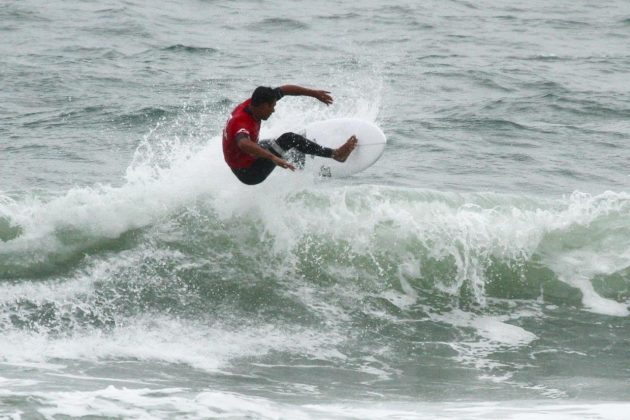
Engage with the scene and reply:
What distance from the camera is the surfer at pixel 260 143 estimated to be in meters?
8.70

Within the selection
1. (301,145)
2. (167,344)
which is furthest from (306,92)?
(167,344)

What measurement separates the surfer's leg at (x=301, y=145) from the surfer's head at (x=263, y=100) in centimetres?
68

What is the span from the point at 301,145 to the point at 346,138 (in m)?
0.91

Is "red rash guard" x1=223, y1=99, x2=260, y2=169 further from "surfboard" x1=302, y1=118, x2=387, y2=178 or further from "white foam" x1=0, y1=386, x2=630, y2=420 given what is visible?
"white foam" x1=0, y1=386, x2=630, y2=420

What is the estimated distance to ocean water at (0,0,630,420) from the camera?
755 cm

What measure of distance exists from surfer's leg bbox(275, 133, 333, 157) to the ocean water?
721 millimetres

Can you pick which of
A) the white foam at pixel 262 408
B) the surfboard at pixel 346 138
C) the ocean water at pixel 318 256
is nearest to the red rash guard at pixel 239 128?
the ocean water at pixel 318 256

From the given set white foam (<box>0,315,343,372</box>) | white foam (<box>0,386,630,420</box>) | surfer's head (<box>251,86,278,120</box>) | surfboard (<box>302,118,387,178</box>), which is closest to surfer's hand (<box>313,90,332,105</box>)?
surfer's head (<box>251,86,278,120</box>)

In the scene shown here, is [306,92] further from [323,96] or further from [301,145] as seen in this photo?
[301,145]

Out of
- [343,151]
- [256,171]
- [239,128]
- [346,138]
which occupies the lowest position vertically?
[256,171]

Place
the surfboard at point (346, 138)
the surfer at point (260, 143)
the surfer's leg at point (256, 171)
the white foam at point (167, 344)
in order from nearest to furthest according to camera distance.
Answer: the white foam at point (167, 344)
the surfer at point (260, 143)
the surfer's leg at point (256, 171)
the surfboard at point (346, 138)

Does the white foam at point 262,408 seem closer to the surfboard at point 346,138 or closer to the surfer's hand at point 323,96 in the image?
the surfer's hand at point 323,96

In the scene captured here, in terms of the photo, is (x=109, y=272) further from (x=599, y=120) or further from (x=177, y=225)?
(x=599, y=120)

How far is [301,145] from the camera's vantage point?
9.52 metres
